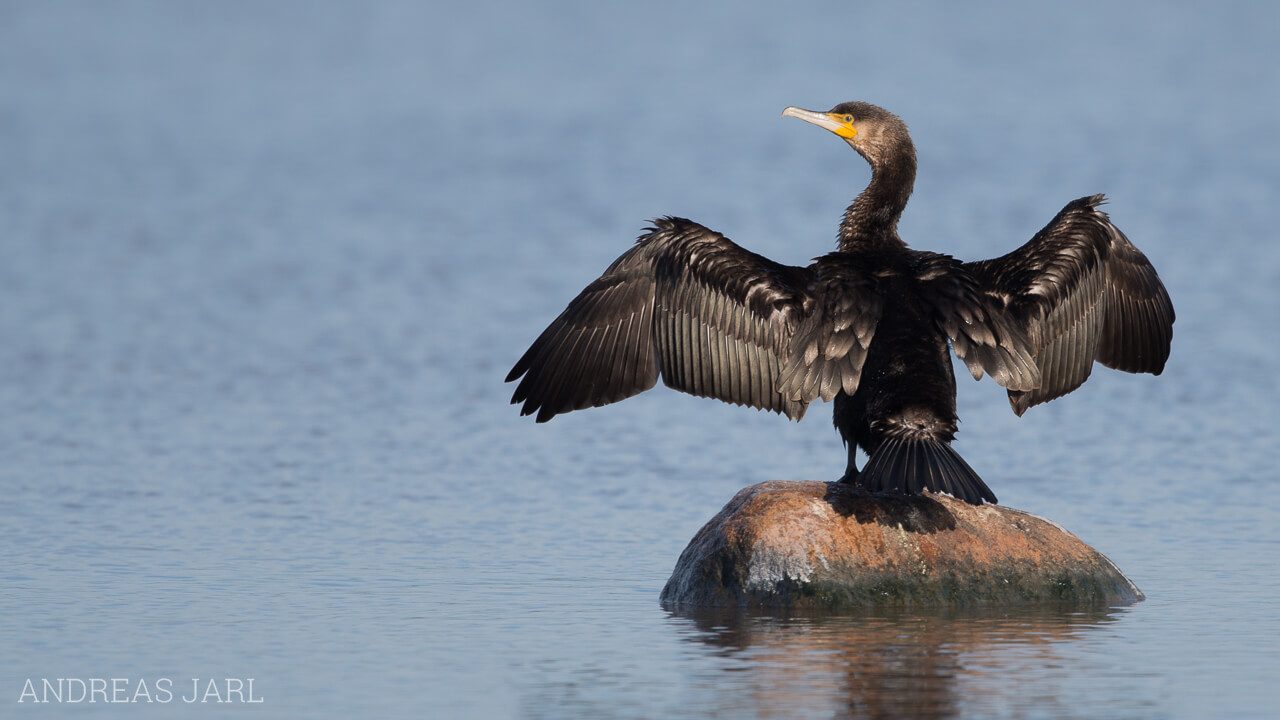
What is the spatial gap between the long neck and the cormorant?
0.03 ft

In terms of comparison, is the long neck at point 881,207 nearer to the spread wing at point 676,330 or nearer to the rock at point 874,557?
the spread wing at point 676,330

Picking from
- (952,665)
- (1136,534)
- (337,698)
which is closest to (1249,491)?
(1136,534)

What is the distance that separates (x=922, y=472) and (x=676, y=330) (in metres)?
1.81

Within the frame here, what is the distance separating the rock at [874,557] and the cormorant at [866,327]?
0.47m

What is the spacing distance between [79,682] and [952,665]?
353cm

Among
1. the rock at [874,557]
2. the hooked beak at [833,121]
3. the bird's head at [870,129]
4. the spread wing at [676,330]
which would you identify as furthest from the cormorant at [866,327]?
the hooked beak at [833,121]

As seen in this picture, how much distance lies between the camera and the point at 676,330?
923cm

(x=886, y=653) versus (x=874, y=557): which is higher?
(x=874, y=557)

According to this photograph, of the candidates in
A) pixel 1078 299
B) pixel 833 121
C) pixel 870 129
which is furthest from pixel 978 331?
pixel 833 121

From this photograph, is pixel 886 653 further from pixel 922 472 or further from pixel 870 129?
pixel 870 129

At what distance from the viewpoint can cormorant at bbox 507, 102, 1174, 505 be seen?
855 cm

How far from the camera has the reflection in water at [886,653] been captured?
664cm

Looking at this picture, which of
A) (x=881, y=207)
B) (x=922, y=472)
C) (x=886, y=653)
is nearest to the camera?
(x=886, y=653)

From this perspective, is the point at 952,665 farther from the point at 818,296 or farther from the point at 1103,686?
the point at 818,296
